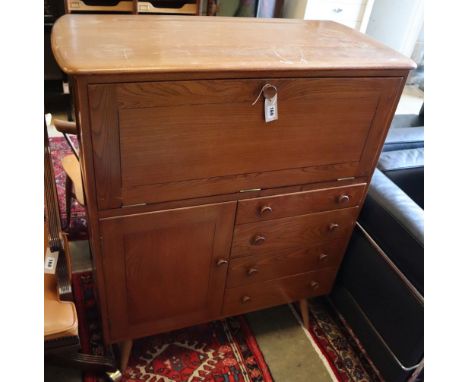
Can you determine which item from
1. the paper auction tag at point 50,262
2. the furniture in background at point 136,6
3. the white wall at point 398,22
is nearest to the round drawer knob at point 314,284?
the paper auction tag at point 50,262

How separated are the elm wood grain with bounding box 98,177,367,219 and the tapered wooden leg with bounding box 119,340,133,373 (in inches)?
22.7

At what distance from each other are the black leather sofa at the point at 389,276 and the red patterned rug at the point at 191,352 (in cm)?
39

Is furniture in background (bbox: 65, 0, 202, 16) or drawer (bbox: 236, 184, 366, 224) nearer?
drawer (bbox: 236, 184, 366, 224)

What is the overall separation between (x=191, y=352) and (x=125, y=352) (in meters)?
0.24

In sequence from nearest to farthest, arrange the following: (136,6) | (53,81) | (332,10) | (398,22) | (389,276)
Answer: (389,276) < (136,6) < (332,10) < (53,81) < (398,22)

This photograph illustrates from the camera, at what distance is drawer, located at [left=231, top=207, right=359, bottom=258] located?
1.16m

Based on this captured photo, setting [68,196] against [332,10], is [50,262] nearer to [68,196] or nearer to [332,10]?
[68,196]

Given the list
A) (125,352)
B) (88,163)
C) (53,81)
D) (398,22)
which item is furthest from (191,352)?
(398,22)

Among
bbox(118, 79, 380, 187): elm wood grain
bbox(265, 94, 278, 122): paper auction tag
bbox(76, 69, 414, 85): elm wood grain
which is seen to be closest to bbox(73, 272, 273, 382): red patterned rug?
bbox(118, 79, 380, 187): elm wood grain

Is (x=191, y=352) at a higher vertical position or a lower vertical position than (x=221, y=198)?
lower

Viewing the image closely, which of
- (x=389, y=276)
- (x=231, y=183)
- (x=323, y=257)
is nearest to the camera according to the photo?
(x=231, y=183)

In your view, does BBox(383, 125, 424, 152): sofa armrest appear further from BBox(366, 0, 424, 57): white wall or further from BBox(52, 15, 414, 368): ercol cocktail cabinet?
BBox(366, 0, 424, 57): white wall

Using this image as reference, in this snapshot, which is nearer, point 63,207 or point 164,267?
point 164,267

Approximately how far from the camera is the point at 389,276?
49.4 inches
